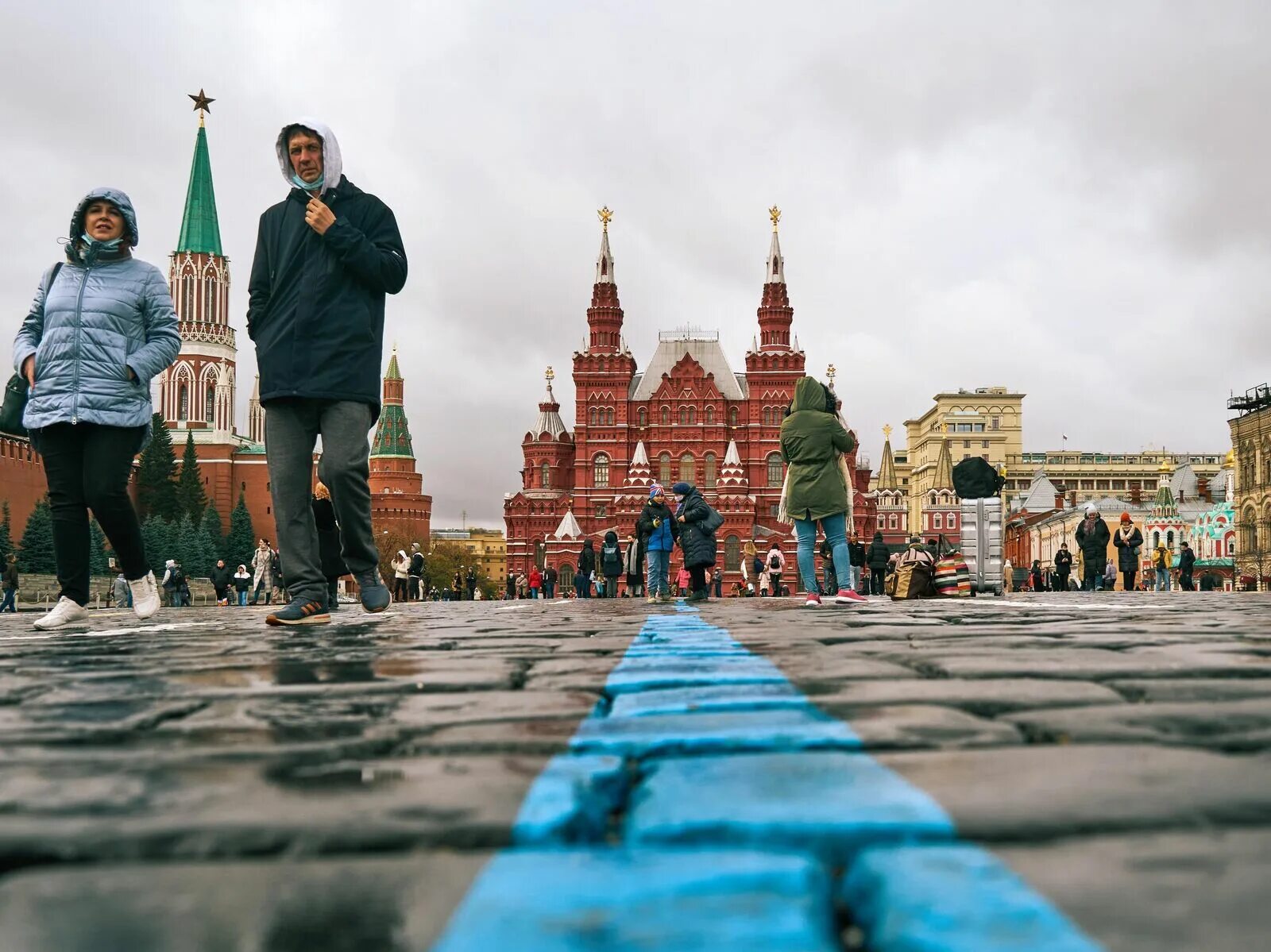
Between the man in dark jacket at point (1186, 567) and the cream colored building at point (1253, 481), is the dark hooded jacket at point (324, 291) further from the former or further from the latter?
the cream colored building at point (1253, 481)

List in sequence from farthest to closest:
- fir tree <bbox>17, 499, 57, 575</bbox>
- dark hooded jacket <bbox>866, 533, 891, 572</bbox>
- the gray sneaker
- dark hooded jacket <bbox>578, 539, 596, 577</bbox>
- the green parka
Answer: fir tree <bbox>17, 499, 57, 575</bbox> < dark hooded jacket <bbox>578, 539, 596, 577</bbox> < dark hooded jacket <bbox>866, 533, 891, 572</bbox> < the green parka < the gray sneaker

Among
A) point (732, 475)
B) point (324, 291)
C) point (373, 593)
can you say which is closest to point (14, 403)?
point (324, 291)

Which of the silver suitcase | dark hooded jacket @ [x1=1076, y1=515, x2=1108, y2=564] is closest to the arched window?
dark hooded jacket @ [x1=1076, y1=515, x2=1108, y2=564]

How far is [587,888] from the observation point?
3.00ft

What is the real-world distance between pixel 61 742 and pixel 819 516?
286 inches

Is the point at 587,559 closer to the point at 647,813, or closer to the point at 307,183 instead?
the point at 307,183

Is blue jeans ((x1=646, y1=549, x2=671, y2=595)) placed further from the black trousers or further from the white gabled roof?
the white gabled roof

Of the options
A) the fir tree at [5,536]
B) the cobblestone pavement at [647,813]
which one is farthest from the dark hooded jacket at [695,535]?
the fir tree at [5,536]

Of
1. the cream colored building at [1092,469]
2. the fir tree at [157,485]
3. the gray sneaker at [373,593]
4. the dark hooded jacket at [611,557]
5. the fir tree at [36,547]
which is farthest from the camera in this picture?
the cream colored building at [1092,469]

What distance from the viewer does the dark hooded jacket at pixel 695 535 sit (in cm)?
1238

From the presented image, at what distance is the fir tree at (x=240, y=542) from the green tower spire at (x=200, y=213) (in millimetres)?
28939

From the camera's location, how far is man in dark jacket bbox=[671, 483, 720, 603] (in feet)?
40.6

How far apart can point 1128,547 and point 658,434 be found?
147 feet

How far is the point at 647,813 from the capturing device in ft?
3.75
